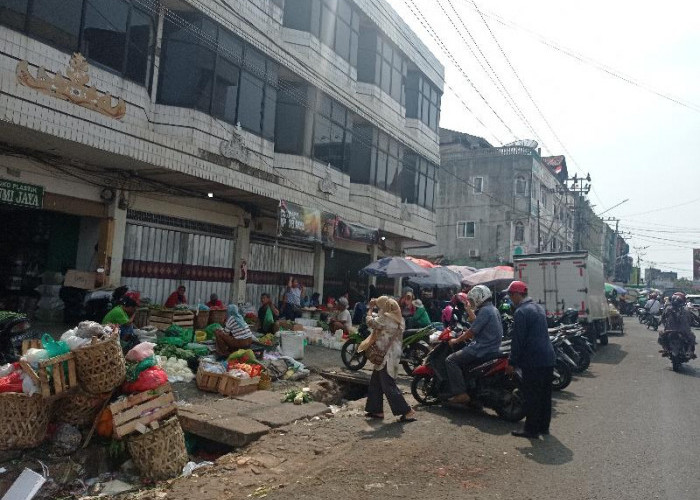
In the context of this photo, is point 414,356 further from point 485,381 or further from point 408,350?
point 485,381

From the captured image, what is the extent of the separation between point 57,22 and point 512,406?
30.3 feet

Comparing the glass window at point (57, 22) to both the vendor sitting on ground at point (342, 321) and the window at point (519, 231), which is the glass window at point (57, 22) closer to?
the vendor sitting on ground at point (342, 321)

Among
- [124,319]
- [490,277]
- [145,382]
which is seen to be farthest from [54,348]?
[490,277]

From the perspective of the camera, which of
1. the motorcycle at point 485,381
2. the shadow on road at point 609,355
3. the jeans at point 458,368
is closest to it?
the motorcycle at point 485,381

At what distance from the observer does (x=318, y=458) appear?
5.28 metres

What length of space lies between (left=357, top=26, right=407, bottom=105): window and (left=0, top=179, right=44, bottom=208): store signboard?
39.7 ft

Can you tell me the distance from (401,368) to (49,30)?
8.98 metres

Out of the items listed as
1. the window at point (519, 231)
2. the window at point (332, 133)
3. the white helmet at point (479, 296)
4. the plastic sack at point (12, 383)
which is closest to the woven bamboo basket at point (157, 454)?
the plastic sack at point (12, 383)

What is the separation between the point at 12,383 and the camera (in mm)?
5133

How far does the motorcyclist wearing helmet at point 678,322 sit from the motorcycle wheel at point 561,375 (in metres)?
4.56

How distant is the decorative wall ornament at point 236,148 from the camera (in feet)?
39.5

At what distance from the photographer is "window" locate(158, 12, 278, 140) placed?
441 inches

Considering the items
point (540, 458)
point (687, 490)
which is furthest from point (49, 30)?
point (687, 490)

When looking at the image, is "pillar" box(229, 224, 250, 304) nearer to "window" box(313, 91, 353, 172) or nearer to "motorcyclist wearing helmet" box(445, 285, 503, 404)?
"window" box(313, 91, 353, 172)
